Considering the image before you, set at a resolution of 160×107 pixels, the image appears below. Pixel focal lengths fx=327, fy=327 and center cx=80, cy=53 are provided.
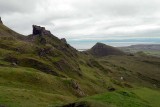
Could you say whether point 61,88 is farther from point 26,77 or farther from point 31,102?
point 31,102

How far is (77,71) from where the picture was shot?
147625 mm

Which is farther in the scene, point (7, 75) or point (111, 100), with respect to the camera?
point (7, 75)

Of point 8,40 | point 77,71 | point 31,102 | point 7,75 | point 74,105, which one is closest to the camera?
point 74,105

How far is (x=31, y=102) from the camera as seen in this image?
53906 mm

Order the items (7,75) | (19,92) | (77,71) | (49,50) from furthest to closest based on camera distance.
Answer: (49,50)
(77,71)
(7,75)
(19,92)

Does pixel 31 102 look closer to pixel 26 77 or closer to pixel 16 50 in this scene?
pixel 26 77

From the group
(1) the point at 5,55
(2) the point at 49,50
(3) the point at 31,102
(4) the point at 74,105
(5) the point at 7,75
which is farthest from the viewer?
(2) the point at 49,50

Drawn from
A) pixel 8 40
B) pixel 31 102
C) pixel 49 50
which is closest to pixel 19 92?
pixel 31 102

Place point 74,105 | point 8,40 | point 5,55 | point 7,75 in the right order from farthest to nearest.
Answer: point 8,40
point 5,55
point 7,75
point 74,105

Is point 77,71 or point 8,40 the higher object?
point 8,40

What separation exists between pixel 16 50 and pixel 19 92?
9585 centimetres

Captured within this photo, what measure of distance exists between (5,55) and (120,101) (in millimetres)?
93905

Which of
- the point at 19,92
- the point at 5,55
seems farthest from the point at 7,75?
the point at 5,55

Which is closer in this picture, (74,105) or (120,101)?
(74,105)
